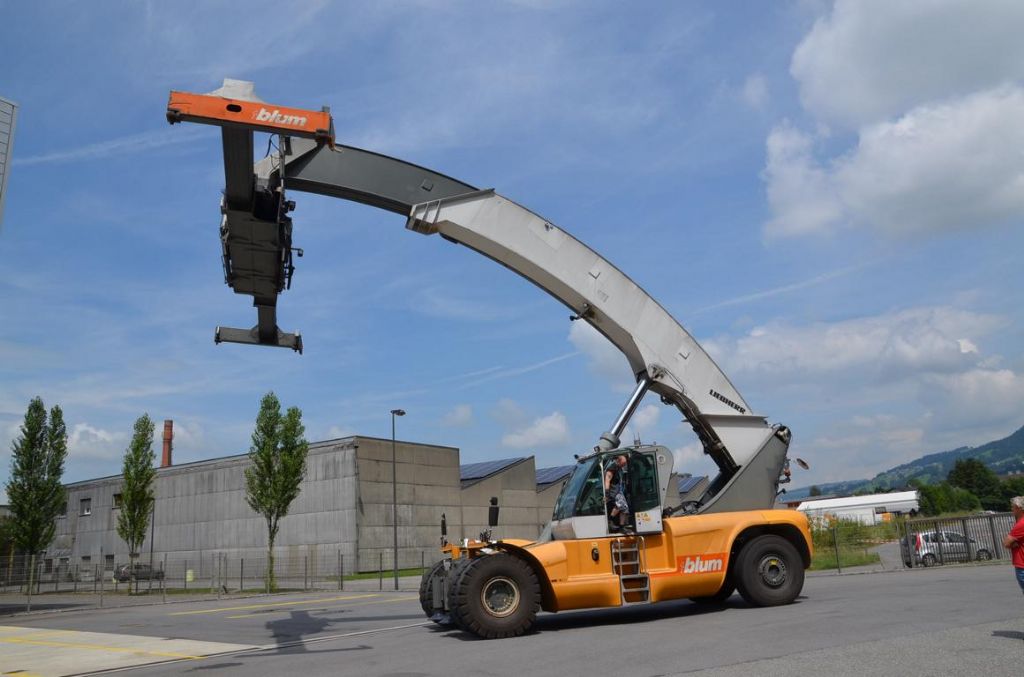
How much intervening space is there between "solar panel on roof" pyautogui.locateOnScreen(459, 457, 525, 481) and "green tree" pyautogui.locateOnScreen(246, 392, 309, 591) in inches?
913

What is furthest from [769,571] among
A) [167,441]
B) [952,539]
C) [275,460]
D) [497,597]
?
[167,441]

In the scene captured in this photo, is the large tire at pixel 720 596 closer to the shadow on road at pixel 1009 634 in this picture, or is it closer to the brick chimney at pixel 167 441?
the shadow on road at pixel 1009 634

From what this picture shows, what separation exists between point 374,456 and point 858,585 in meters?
37.1

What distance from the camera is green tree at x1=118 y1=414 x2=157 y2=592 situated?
42.6 m

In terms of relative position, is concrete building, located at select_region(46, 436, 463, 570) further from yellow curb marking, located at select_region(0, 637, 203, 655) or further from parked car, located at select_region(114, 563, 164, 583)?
yellow curb marking, located at select_region(0, 637, 203, 655)

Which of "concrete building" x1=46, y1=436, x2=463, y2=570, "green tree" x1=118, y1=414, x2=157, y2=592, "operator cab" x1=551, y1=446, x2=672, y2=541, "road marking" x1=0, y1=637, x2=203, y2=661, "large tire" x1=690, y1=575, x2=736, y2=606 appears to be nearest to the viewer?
"road marking" x1=0, y1=637, x2=203, y2=661

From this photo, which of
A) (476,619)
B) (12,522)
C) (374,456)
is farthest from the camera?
(374,456)

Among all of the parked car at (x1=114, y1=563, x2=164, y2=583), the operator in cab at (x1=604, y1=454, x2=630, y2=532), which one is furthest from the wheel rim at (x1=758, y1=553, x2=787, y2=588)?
the parked car at (x1=114, y1=563, x2=164, y2=583)

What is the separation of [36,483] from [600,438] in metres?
40.4

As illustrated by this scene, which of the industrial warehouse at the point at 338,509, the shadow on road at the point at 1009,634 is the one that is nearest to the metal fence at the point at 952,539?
the shadow on road at the point at 1009,634

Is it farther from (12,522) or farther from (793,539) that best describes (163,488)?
(793,539)

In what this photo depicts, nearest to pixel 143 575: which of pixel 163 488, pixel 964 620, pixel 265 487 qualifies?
pixel 163 488

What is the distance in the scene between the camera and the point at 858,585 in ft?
53.9

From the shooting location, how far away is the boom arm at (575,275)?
12008 mm
